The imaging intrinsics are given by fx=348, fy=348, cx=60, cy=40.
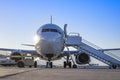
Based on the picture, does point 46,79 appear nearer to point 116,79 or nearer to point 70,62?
point 116,79

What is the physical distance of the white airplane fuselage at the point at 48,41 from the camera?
97.6 feet

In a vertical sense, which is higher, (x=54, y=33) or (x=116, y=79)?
(x=54, y=33)

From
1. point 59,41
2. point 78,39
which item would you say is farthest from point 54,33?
point 78,39

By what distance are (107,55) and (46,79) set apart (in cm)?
4006

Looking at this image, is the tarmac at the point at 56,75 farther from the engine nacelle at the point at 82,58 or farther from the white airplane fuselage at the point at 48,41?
the engine nacelle at the point at 82,58

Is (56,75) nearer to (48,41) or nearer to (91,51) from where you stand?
(48,41)

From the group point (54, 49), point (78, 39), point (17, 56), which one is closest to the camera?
point (54, 49)

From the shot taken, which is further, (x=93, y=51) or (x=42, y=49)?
(x=93, y=51)

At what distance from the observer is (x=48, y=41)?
1159 inches

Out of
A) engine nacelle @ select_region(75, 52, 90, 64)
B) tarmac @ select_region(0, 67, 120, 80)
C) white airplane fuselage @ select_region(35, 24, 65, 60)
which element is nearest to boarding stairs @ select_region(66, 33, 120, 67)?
engine nacelle @ select_region(75, 52, 90, 64)

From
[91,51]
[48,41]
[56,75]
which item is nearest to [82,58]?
[48,41]

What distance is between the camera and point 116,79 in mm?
12523

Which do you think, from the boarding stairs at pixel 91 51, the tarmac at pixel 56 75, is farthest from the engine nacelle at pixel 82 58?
the tarmac at pixel 56 75

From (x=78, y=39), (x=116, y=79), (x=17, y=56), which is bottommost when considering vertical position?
(x=116, y=79)
